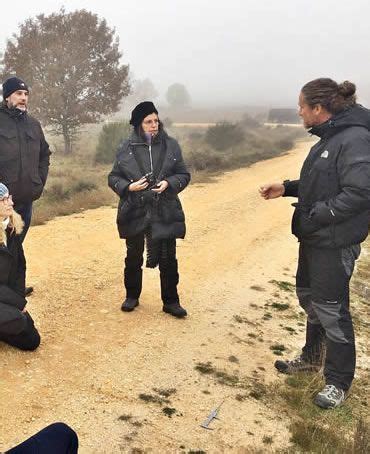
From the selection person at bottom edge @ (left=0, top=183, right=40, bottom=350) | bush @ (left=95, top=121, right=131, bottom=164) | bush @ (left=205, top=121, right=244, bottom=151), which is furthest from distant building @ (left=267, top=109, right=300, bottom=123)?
person at bottom edge @ (left=0, top=183, right=40, bottom=350)

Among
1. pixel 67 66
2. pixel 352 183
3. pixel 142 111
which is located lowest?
pixel 352 183

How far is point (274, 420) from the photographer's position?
133 inches

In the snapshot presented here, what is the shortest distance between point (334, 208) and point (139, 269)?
8.10ft

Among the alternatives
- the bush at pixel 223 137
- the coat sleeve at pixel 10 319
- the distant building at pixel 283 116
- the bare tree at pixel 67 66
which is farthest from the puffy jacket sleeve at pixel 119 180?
the distant building at pixel 283 116

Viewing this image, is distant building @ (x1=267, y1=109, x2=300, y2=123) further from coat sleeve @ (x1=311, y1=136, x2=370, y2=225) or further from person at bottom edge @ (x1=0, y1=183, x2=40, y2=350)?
person at bottom edge @ (x1=0, y1=183, x2=40, y2=350)

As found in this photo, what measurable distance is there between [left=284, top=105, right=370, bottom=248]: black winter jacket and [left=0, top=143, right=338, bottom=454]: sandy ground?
4.89 feet

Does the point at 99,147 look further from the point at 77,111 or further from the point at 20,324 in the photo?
the point at 20,324

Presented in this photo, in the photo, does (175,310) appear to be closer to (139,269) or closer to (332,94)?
(139,269)

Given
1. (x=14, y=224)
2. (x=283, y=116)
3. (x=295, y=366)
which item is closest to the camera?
(x=14, y=224)

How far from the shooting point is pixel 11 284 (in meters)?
3.72

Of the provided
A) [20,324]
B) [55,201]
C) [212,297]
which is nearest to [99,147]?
[55,201]

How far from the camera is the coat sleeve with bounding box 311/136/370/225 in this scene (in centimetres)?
310

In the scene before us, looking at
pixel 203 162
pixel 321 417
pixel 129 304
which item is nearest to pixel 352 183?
pixel 321 417

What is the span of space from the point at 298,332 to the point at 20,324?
117 inches
